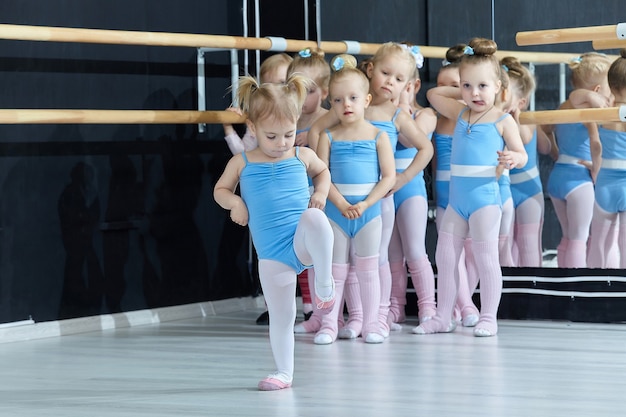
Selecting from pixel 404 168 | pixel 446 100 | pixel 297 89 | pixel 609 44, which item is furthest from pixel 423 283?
pixel 297 89

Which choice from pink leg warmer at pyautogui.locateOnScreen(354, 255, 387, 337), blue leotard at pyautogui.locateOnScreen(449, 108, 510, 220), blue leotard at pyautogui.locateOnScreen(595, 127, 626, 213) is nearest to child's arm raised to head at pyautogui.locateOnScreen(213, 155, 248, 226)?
pink leg warmer at pyautogui.locateOnScreen(354, 255, 387, 337)

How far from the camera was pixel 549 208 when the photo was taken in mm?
4477

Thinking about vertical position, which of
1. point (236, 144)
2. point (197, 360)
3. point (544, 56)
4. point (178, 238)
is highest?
point (544, 56)

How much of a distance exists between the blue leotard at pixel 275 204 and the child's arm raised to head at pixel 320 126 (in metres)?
0.89

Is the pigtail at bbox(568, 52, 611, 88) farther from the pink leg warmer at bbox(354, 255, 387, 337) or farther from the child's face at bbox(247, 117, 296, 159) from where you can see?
the child's face at bbox(247, 117, 296, 159)

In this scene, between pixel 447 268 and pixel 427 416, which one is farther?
pixel 447 268

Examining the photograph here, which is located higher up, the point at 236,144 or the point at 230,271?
the point at 236,144

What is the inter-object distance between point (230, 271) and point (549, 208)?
1.49 m

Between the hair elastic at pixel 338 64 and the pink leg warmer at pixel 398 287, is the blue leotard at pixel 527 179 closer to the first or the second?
the pink leg warmer at pixel 398 287

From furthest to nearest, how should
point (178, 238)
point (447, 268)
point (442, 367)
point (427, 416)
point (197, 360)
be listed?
point (178, 238) → point (447, 268) → point (197, 360) → point (442, 367) → point (427, 416)

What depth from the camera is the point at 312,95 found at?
14.4 ft

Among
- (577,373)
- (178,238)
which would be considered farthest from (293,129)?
(178,238)

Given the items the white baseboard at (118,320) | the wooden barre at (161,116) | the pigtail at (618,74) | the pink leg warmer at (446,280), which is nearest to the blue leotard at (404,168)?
the pink leg warmer at (446,280)

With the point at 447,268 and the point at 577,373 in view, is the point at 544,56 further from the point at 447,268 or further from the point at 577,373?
the point at 577,373
